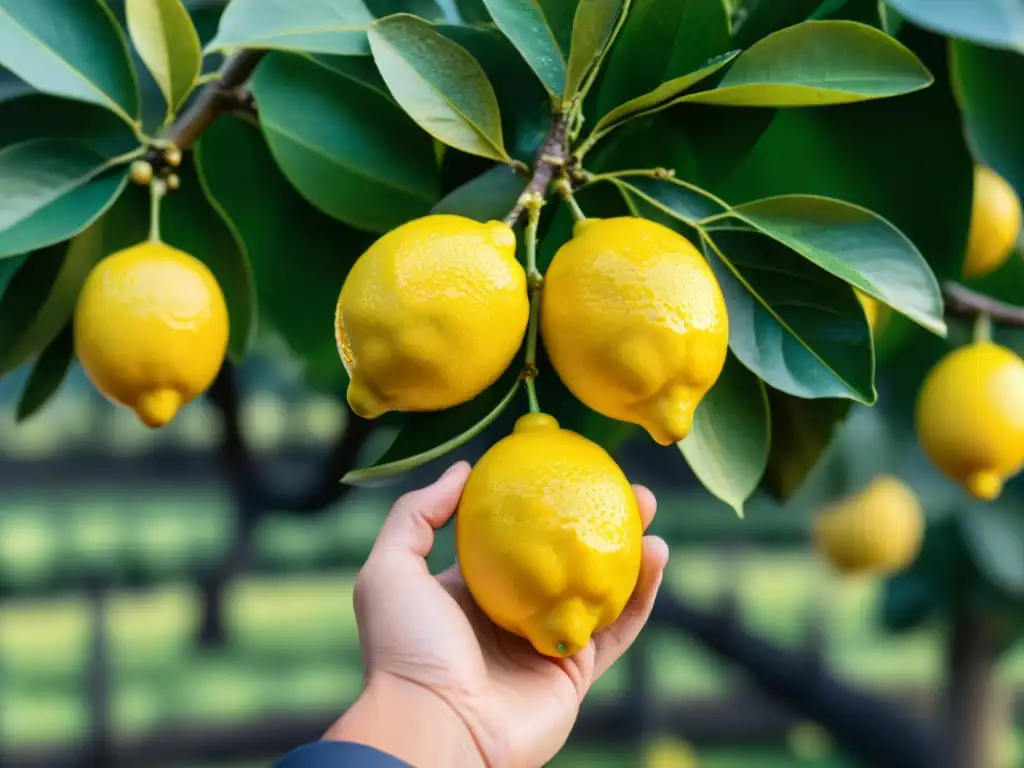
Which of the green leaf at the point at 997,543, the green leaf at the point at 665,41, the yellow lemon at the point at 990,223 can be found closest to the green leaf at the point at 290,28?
the green leaf at the point at 665,41

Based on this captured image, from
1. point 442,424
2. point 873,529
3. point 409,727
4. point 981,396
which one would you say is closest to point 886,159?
point 981,396

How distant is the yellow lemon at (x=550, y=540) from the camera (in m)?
0.41

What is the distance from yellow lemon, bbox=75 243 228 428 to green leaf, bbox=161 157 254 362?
0.08m

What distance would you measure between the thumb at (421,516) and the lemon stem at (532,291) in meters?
0.09

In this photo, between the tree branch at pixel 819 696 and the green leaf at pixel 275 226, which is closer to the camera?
the green leaf at pixel 275 226

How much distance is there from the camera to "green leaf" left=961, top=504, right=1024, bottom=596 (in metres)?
1.42

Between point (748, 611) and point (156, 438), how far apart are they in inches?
→ 84.1

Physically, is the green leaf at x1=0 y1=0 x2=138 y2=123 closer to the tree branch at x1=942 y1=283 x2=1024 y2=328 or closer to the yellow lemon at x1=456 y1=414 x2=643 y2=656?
the yellow lemon at x1=456 y1=414 x2=643 y2=656

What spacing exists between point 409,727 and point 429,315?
0.20 metres

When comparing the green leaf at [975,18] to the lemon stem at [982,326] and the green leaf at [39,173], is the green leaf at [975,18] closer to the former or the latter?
the lemon stem at [982,326]

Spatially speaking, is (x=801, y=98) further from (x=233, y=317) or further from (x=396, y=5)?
(x=233, y=317)

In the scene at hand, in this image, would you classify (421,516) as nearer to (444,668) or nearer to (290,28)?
(444,668)

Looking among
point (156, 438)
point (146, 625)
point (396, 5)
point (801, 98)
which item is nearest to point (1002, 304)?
point (801, 98)

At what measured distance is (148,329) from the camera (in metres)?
0.49
